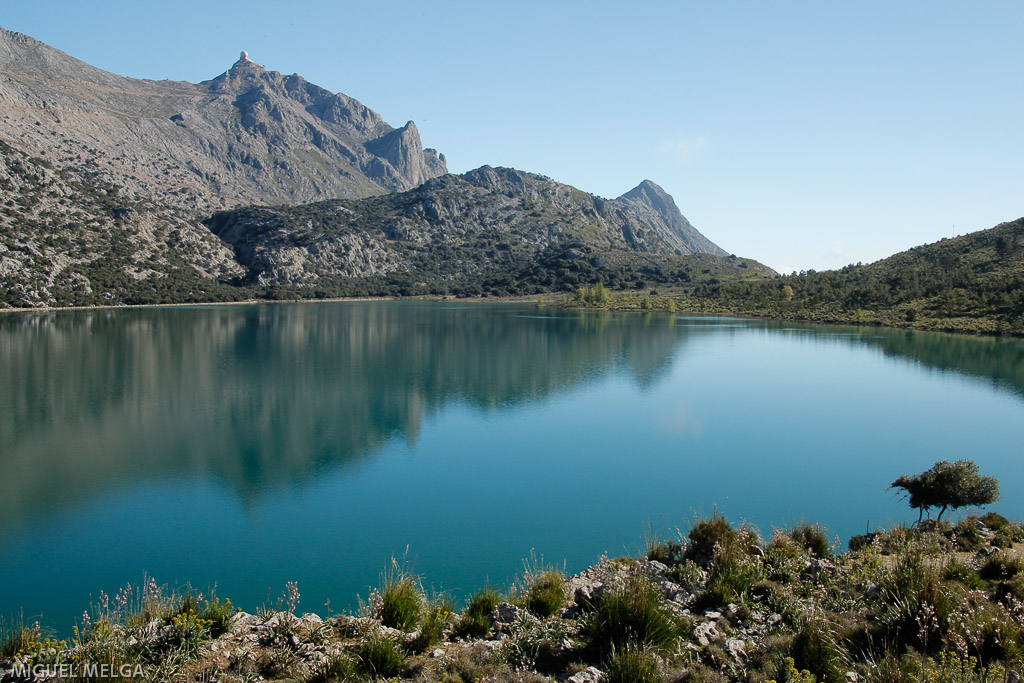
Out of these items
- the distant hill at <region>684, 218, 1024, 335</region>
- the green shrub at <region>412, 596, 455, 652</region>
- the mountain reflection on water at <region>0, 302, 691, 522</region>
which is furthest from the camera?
the distant hill at <region>684, 218, 1024, 335</region>

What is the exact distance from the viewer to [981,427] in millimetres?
24938

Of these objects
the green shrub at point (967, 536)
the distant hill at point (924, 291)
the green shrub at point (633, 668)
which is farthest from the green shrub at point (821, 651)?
the distant hill at point (924, 291)

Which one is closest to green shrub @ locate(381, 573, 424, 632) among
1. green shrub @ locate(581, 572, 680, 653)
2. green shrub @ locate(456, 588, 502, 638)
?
green shrub @ locate(456, 588, 502, 638)

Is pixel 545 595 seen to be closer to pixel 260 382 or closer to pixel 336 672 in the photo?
pixel 336 672

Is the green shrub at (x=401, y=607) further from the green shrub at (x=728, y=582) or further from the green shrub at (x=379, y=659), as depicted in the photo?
the green shrub at (x=728, y=582)

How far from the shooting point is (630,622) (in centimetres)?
648

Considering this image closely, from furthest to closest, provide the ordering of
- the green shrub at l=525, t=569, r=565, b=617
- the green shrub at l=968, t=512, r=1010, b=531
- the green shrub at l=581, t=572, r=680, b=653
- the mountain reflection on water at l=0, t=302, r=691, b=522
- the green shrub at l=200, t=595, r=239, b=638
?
the mountain reflection on water at l=0, t=302, r=691, b=522 < the green shrub at l=968, t=512, r=1010, b=531 < the green shrub at l=525, t=569, r=565, b=617 < the green shrub at l=200, t=595, r=239, b=638 < the green shrub at l=581, t=572, r=680, b=653

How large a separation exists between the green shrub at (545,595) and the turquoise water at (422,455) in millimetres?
2631

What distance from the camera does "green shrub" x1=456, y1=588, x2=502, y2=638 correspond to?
285 inches

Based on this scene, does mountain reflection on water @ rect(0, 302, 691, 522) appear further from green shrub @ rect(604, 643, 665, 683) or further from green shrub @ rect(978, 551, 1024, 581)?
green shrub @ rect(978, 551, 1024, 581)

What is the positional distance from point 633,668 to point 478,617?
2595 mm

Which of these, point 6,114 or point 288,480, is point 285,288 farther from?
point 288,480

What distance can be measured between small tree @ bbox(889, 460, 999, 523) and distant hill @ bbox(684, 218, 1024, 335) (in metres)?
58.9

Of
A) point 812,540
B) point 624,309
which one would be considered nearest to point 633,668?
point 812,540
